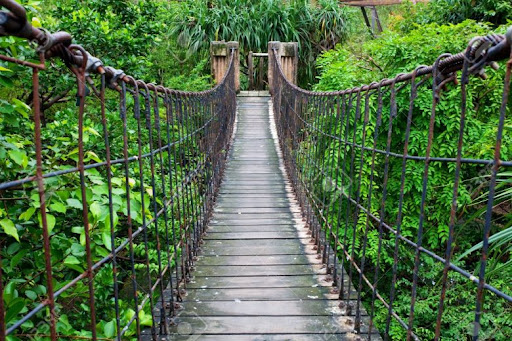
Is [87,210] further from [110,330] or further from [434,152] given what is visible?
[434,152]

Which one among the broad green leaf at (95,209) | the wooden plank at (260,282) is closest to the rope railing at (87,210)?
the broad green leaf at (95,209)

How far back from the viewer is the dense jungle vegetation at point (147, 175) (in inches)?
54.3

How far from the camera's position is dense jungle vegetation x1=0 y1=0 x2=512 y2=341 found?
138cm

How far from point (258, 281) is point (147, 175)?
1141mm

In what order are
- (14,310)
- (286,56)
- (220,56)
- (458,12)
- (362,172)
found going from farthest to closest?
1. (286,56)
2. (220,56)
3. (458,12)
4. (362,172)
5. (14,310)

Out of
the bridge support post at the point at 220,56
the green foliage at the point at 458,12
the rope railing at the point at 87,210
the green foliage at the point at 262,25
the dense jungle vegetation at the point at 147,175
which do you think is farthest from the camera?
the green foliage at the point at 262,25

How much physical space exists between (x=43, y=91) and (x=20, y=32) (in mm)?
3043

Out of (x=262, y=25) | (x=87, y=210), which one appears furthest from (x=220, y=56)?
(x=87, y=210)

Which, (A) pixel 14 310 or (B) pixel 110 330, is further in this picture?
(B) pixel 110 330

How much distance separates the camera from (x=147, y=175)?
290cm

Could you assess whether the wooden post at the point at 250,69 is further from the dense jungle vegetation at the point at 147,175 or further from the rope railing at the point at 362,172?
the rope railing at the point at 362,172

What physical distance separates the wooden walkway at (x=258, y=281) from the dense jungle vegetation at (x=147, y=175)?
1.07 ft

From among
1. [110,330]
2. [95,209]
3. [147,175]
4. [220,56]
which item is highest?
[220,56]

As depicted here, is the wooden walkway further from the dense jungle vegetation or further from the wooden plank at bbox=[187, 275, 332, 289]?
the dense jungle vegetation
